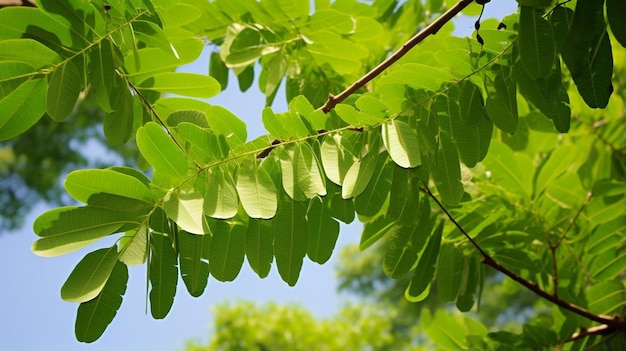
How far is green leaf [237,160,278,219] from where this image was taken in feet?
3.84

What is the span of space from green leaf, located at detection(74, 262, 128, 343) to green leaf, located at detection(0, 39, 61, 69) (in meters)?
0.43

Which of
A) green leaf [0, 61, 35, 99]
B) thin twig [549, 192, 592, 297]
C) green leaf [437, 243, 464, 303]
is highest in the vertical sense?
green leaf [0, 61, 35, 99]

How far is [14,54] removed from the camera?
1.24 meters

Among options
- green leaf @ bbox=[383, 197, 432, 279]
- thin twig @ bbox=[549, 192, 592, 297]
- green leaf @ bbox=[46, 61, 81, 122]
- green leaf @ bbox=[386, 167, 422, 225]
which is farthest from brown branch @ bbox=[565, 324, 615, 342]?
green leaf @ bbox=[46, 61, 81, 122]

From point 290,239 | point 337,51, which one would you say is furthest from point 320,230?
point 337,51

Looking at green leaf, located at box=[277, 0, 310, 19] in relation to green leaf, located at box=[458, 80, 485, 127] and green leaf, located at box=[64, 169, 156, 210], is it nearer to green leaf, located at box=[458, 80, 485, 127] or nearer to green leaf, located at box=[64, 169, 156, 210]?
green leaf, located at box=[458, 80, 485, 127]

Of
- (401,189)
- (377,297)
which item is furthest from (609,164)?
(377,297)

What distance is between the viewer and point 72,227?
1.17 m

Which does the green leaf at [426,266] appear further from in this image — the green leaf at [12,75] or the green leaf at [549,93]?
the green leaf at [12,75]

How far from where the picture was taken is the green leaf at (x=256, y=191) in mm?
1171

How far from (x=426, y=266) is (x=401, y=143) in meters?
0.63

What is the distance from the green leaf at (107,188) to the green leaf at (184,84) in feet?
1.04

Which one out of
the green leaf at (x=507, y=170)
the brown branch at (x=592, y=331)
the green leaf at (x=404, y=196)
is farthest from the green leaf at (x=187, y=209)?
the brown branch at (x=592, y=331)

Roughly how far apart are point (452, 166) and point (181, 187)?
1.89 ft
